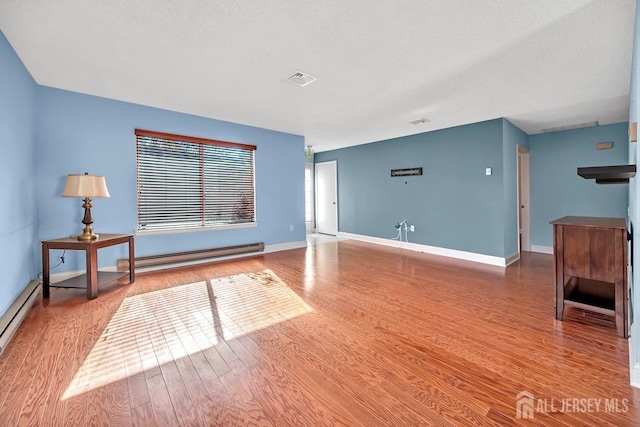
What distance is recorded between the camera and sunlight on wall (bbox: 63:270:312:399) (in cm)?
180

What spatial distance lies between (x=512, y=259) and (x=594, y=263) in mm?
2623

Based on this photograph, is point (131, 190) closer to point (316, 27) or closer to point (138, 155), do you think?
point (138, 155)

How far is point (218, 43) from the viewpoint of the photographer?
7.65 ft

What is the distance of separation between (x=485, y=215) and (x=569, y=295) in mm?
2245

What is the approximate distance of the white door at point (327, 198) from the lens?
7.49 meters

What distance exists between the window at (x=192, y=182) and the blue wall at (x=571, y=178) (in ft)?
17.5

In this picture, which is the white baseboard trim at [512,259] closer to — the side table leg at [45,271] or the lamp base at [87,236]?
the lamp base at [87,236]

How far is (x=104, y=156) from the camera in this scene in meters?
3.69

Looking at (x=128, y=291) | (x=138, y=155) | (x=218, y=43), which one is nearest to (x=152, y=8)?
(x=218, y=43)

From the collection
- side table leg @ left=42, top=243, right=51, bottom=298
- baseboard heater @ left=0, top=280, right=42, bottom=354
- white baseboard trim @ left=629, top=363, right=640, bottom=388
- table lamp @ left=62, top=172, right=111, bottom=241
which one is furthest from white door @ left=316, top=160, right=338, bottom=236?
white baseboard trim @ left=629, top=363, right=640, bottom=388

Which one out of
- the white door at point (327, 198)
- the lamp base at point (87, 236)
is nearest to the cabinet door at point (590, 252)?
the lamp base at point (87, 236)

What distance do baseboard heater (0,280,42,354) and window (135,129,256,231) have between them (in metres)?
1.29

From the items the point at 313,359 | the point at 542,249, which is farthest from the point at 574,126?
the point at 313,359

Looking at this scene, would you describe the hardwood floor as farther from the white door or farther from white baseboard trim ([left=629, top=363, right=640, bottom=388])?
the white door
